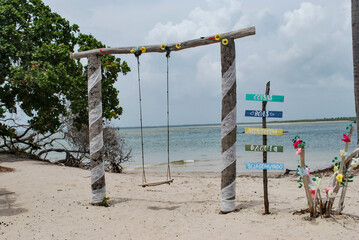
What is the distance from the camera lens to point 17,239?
16.5 feet

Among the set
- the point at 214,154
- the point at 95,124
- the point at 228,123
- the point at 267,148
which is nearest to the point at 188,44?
the point at 228,123

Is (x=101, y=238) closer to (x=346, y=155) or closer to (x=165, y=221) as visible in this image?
(x=165, y=221)

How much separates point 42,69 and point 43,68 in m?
0.08

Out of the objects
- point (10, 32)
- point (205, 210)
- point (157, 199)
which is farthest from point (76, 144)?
point (205, 210)

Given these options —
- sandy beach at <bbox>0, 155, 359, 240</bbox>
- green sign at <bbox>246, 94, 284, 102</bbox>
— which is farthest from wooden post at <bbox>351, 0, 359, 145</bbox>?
green sign at <bbox>246, 94, 284, 102</bbox>

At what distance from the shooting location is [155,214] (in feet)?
20.5

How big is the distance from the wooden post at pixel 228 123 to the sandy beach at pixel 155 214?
397 mm

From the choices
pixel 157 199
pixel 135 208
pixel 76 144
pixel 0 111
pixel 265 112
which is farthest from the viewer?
pixel 76 144

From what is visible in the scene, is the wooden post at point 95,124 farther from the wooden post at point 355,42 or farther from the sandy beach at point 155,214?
the wooden post at point 355,42

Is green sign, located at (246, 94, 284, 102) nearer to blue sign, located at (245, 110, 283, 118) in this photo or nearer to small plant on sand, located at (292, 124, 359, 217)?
blue sign, located at (245, 110, 283, 118)

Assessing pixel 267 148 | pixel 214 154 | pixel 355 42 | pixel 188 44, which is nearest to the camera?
pixel 267 148

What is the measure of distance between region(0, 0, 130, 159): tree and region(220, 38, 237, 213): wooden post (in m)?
6.86

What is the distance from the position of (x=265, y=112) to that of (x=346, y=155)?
1.41 metres

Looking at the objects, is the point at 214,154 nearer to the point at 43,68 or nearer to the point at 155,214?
the point at 43,68
